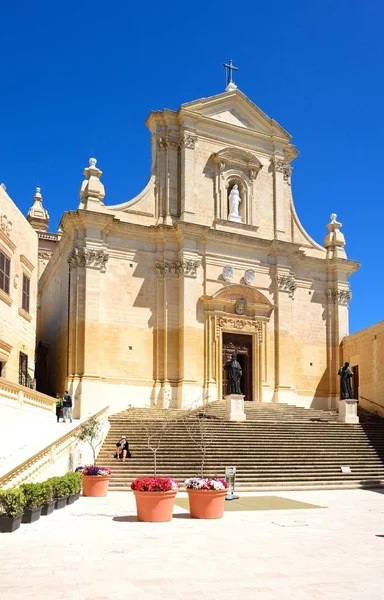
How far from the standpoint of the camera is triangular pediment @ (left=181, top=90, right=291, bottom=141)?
3372cm

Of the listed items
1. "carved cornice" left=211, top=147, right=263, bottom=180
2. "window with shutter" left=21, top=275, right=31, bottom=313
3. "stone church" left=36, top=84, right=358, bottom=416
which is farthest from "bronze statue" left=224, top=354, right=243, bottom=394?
"carved cornice" left=211, top=147, right=263, bottom=180

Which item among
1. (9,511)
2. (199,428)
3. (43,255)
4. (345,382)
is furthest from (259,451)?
(43,255)

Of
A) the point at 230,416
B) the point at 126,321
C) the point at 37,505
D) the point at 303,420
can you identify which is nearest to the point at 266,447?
the point at 230,416

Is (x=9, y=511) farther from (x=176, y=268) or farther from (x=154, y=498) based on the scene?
(x=176, y=268)

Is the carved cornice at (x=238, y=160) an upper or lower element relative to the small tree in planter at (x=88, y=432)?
upper

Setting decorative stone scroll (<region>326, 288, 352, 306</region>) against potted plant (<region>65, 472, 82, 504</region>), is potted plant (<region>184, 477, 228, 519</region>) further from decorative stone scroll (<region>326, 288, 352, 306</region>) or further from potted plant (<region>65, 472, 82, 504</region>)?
decorative stone scroll (<region>326, 288, 352, 306</region>)

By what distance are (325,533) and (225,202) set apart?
78.6 ft

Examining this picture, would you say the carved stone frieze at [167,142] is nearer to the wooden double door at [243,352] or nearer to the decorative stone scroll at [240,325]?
the decorative stone scroll at [240,325]

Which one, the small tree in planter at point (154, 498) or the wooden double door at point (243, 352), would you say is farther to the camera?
the wooden double door at point (243, 352)

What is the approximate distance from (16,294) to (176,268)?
28.0 feet

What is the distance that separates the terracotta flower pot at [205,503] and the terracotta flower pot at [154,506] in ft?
2.52

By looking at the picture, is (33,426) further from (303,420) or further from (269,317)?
(269,317)

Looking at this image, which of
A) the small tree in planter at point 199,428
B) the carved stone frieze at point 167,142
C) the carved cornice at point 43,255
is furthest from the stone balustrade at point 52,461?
the carved cornice at point 43,255

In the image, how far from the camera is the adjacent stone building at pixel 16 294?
80.7ft
